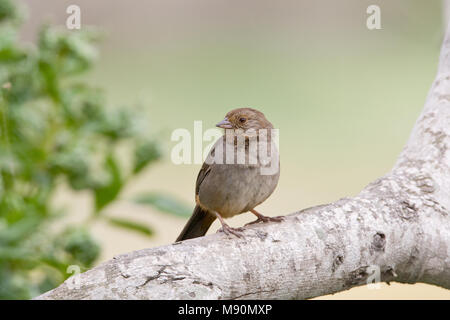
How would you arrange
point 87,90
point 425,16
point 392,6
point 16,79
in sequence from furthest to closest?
1. point 392,6
2. point 425,16
3. point 87,90
4. point 16,79

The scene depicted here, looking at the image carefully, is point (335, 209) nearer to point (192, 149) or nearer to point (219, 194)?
point (219, 194)

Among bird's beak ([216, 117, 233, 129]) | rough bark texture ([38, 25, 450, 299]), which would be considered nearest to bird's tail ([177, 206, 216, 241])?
bird's beak ([216, 117, 233, 129])

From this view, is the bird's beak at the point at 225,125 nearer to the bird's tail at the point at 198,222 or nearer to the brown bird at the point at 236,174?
the brown bird at the point at 236,174

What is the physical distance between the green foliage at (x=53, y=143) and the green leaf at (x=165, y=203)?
126 mm

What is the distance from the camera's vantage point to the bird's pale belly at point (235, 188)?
2727mm

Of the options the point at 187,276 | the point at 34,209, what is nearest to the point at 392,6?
the point at 34,209

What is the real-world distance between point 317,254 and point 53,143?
1748mm

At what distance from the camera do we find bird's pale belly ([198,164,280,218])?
107 inches

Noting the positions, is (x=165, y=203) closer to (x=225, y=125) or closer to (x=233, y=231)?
(x=225, y=125)

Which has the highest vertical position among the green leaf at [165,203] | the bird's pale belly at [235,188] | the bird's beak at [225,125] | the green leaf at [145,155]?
the bird's beak at [225,125]

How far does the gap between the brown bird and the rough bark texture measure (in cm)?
40

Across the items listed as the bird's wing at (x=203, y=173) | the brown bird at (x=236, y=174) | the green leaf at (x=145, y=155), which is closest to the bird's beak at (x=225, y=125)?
the brown bird at (x=236, y=174)

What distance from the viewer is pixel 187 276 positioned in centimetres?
184
